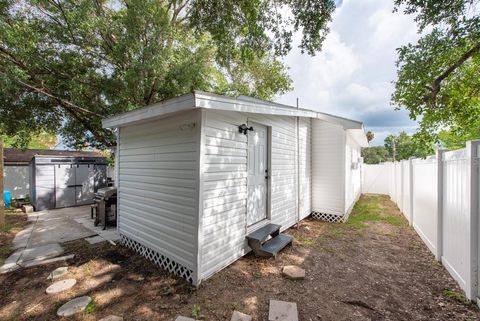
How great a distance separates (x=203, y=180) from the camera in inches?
120

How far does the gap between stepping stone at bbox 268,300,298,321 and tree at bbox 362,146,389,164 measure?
49.8 meters

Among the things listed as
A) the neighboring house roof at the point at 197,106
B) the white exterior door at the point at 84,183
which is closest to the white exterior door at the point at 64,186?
the white exterior door at the point at 84,183

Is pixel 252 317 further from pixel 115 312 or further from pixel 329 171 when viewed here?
pixel 329 171

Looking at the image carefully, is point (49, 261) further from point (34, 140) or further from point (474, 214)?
point (34, 140)

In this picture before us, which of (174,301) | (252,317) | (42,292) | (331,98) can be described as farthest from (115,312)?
(331,98)

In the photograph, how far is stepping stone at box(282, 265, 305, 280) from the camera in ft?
10.8

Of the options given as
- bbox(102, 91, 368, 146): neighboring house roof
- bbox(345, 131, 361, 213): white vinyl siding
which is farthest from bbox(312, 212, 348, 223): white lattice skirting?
bbox(102, 91, 368, 146): neighboring house roof

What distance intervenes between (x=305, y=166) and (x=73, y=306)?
5900 mm

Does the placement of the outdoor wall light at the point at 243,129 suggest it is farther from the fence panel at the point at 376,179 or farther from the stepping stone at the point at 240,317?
the fence panel at the point at 376,179

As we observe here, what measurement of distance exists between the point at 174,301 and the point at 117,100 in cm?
759

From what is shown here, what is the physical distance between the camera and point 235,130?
3707 mm

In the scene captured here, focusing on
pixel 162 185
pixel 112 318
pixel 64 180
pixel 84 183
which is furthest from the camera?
pixel 84 183

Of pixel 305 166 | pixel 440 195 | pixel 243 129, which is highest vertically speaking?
pixel 243 129

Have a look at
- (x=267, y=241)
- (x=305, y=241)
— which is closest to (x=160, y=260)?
(x=267, y=241)
